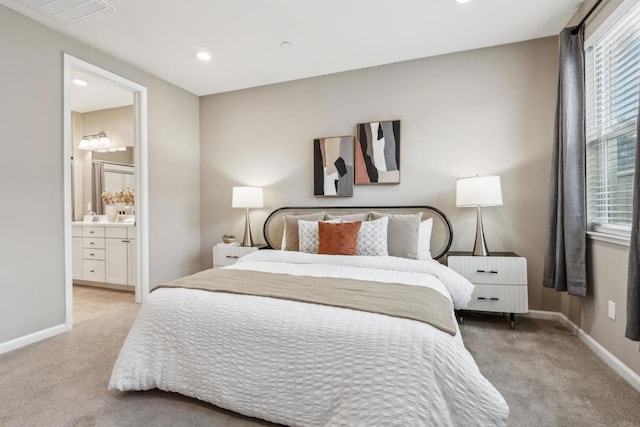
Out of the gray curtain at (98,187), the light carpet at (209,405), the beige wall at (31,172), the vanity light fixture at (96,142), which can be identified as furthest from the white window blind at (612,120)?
the gray curtain at (98,187)

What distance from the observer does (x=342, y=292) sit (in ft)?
5.72

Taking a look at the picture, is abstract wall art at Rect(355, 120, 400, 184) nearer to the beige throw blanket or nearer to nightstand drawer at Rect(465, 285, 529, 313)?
nightstand drawer at Rect(465, 285, 529, 313)

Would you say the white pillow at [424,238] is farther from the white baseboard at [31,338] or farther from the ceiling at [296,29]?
the white baseboard at [31,338]

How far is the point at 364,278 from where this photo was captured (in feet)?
6.93

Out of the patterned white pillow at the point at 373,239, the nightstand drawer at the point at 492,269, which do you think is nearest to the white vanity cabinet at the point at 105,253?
the patterned white pillow at the point at 373,239

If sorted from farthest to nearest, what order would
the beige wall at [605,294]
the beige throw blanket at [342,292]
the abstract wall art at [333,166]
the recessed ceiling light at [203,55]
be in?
the abstract wall art at [333,166], the recessed ceiling light at [203,55], the beige wall at [605,294], the beige throw blanket at [342,292]

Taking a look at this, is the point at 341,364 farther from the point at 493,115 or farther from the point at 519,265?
the point at 493,115

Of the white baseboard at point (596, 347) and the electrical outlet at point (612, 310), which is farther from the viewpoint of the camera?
the electrical outlet at point (612, 310)

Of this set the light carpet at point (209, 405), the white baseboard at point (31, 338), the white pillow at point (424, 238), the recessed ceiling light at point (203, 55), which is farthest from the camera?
the recessed ceiling light at point (203, 55)

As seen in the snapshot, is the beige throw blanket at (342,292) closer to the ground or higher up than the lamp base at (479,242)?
closer to the ground

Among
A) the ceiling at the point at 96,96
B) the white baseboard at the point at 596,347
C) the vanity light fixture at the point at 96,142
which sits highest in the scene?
the ceiling at the point at 96,96

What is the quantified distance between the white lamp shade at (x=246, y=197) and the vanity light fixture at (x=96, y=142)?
2584mm

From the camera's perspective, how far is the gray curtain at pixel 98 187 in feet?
16.1

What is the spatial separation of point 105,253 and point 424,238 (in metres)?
4.01
